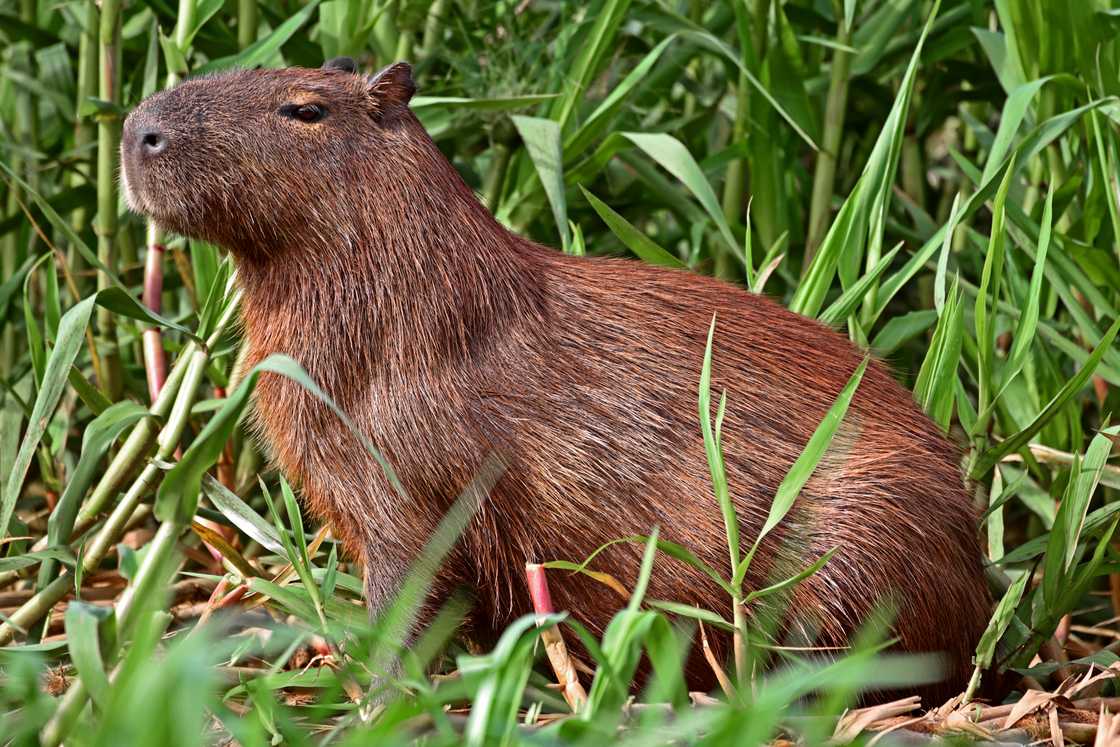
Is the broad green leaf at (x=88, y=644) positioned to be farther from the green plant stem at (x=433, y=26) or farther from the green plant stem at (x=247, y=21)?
the green plant stem at (x=433, y=26)

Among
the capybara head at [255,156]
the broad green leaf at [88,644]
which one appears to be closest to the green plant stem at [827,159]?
the capybara head at [255,156]

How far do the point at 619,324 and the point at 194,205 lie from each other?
0.85 meters

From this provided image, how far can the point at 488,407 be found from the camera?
9.24 feet

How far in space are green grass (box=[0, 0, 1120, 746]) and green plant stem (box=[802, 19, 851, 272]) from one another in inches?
0.7

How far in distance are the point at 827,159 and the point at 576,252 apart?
2.87 feet

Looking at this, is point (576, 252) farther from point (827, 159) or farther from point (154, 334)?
point (154, 334)

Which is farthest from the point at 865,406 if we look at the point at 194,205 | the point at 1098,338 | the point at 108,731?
the point at 108,731

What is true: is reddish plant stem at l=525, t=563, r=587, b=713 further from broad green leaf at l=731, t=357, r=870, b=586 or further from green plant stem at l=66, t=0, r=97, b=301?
green plant stem at l=66, t=0, r=97, b=301

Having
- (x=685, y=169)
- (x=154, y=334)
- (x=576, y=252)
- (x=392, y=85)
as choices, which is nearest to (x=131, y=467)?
(x=154, y=334)

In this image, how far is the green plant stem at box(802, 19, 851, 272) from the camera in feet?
13.2

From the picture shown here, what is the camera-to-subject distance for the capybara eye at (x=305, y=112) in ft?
9.36

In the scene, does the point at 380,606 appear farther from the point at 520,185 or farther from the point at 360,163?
the point at 520,185

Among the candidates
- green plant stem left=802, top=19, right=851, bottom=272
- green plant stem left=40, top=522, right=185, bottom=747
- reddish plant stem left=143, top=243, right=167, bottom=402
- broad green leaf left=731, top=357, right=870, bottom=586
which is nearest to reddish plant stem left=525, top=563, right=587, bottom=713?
broad green leaf left=731, top=357, right=870, bottom=586

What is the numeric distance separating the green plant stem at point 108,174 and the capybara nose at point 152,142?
0.92m
